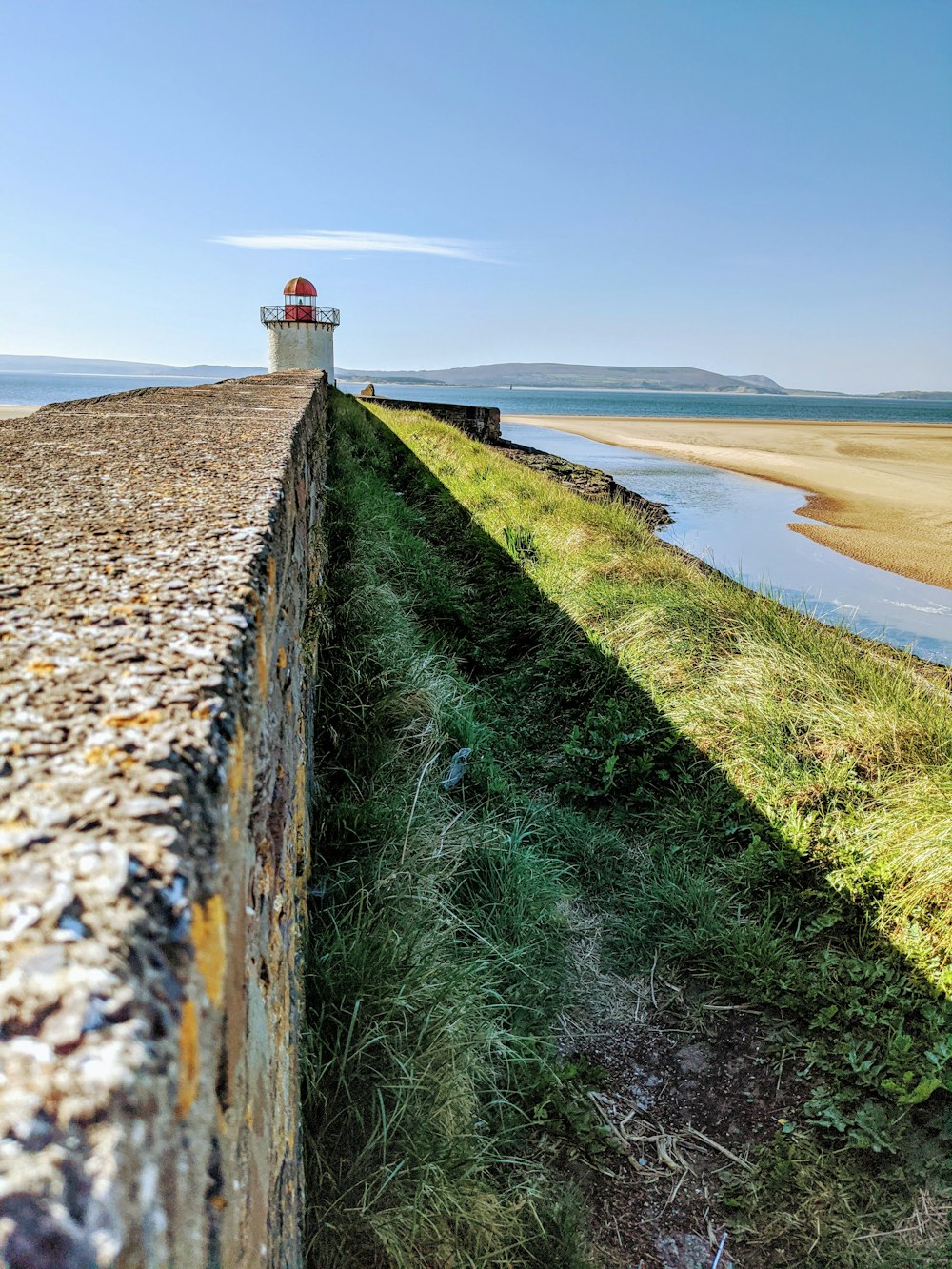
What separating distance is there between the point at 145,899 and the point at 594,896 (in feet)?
10.0

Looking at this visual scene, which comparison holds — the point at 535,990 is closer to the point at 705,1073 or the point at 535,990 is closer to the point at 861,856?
the point at 705,1073

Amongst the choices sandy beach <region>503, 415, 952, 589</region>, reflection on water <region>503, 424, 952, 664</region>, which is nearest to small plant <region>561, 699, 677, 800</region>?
reflection on water <region>503, 424, 952, 664</region>

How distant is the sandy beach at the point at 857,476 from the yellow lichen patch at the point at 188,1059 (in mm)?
12774

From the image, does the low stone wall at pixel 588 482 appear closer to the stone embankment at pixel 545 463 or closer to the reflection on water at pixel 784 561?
the stone embankment at pixel 545 463

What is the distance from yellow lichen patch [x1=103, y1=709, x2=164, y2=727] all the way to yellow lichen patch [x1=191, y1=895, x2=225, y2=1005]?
0.58ft

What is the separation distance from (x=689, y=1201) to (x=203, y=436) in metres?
2.79

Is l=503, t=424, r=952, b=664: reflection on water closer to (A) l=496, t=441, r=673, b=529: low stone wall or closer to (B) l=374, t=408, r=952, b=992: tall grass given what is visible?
(A) l=496, t=441, r=673, b=529: low stone wall

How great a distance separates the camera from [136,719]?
73 cm

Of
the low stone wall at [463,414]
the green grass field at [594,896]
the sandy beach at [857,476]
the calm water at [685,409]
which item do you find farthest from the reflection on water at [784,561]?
the calm water at [685,409]

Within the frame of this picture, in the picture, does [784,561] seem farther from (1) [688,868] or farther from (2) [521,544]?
(1) [688,868]

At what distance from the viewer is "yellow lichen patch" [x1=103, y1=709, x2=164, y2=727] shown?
28.4 inches

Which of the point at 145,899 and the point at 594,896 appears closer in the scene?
the point at 145,899

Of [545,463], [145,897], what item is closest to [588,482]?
[545,463]

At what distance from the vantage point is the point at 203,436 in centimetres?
271
